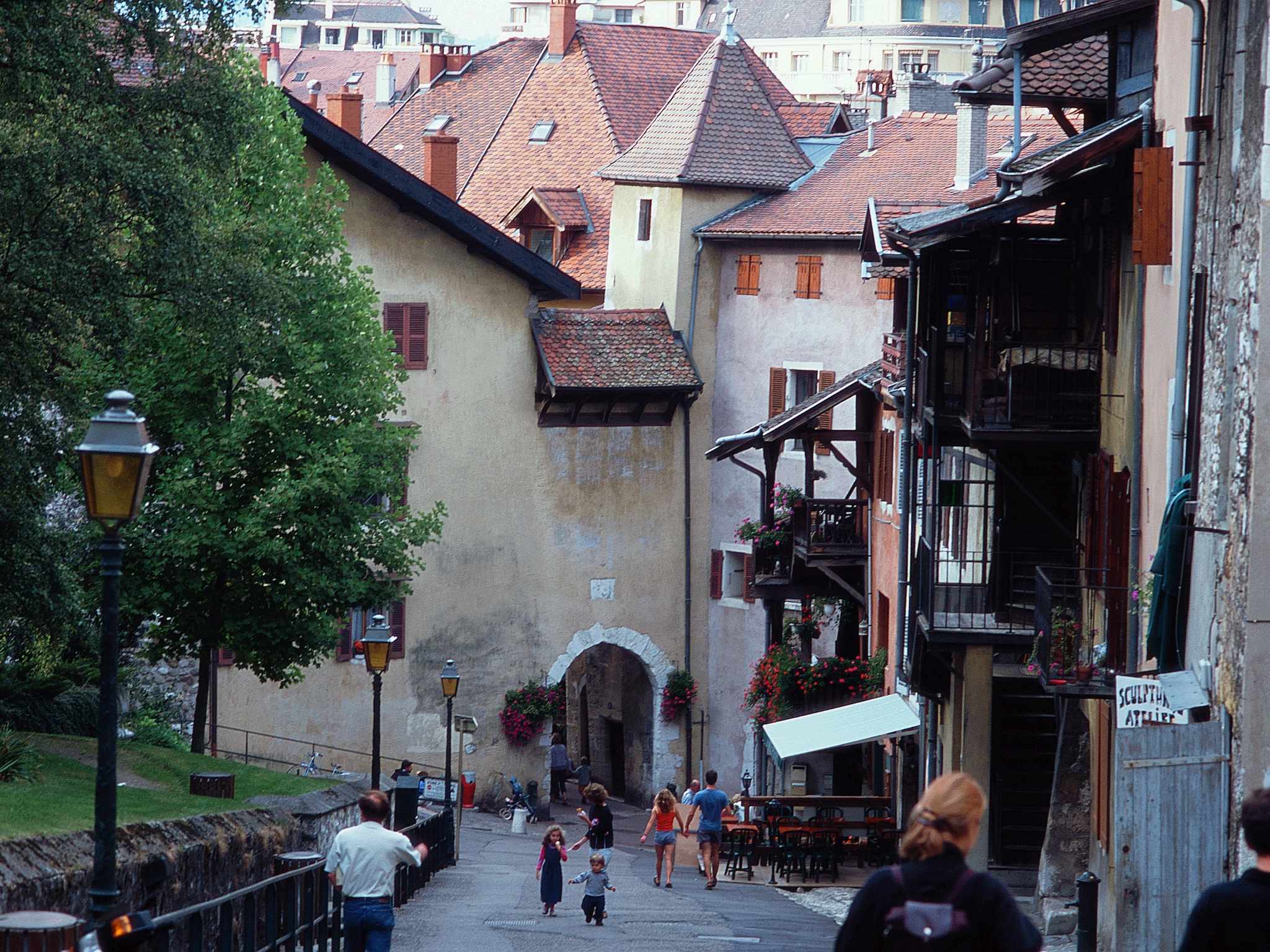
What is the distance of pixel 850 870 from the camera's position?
25.5 m

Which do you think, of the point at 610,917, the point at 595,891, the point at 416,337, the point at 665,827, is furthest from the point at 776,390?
the point at 595,891

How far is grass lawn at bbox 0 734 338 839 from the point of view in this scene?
13219 mm

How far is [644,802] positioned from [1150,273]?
89.2ft

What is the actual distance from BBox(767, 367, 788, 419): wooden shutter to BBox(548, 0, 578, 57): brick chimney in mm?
16286

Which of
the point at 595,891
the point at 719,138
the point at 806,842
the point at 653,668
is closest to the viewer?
the point at 595,891

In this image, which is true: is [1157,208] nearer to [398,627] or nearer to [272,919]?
[272,919]

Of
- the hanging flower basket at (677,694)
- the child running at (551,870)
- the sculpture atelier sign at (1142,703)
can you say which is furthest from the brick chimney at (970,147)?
the sculpture atelier sign at (1142,703)

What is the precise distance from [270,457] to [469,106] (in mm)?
31159

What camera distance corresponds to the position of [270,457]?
25062mm

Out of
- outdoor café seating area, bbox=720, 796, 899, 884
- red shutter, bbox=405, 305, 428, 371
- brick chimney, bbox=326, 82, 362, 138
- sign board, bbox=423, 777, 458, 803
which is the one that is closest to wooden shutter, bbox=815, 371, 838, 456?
red shutter, bbox=405, 305, 428, 371

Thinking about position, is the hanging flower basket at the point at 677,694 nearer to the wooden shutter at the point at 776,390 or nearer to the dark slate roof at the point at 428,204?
the wooden shutter at the point at 776,390

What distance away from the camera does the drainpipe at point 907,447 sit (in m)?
22.1

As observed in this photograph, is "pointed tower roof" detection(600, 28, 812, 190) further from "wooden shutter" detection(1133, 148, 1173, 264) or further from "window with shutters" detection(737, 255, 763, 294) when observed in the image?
"wooden shutter" detection(1133, 148, 1173, 264)

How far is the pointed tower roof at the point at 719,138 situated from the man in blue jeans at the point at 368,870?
94.5 feet
